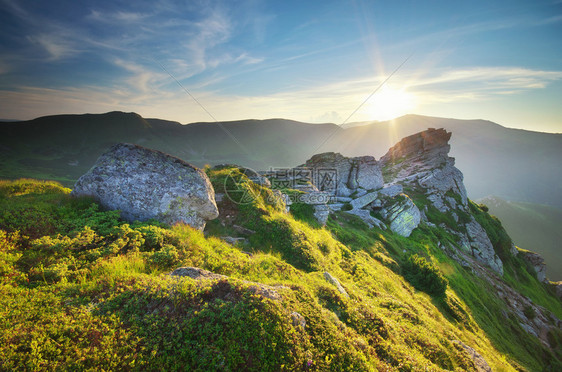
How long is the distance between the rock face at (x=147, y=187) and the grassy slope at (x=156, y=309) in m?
0.91

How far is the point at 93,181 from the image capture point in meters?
8.95

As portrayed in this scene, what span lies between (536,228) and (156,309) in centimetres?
23271

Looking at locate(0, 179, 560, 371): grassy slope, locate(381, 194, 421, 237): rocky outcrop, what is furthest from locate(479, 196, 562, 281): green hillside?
locate(0, 179, 560, 371): grassy slope

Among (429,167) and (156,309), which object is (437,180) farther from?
(156,309)

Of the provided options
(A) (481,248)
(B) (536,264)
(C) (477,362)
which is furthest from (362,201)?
(B) (536,264)

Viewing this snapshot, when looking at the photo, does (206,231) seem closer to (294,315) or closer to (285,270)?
(285,270)

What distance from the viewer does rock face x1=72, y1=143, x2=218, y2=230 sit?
8852mm

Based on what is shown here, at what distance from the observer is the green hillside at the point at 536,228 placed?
114 m

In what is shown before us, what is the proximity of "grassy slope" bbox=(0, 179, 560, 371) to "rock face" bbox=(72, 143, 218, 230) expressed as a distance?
913 mm

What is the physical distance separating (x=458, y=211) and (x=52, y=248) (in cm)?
6024

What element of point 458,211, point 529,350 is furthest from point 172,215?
point 458,211
